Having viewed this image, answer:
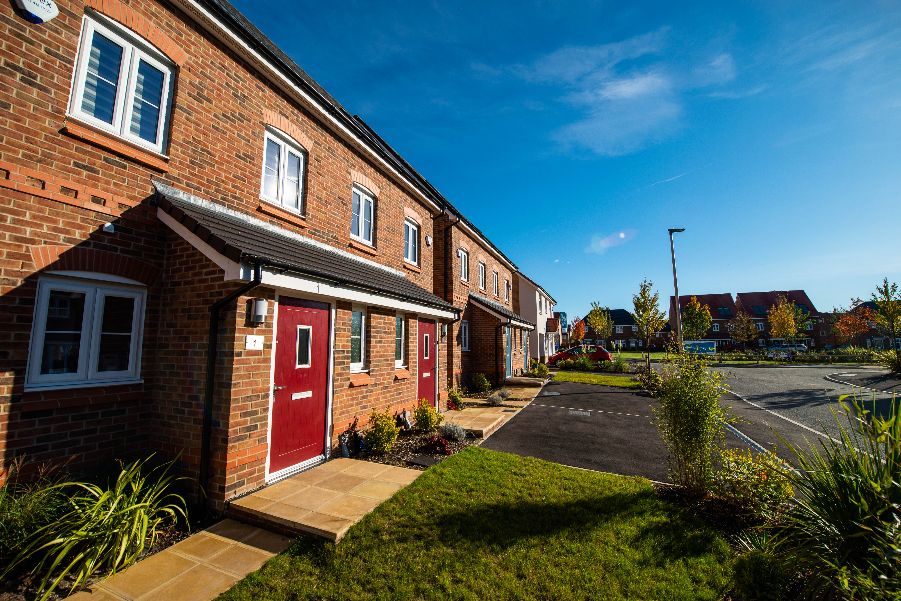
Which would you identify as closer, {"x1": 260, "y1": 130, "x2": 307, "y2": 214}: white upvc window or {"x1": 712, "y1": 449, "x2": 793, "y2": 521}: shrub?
{"x1": 712, "y1": 449, "x2": 793, "y2": 521}: shrub

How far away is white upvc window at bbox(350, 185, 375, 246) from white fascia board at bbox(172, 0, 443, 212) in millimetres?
1016

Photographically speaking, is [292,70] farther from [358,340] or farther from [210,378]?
[210,378]

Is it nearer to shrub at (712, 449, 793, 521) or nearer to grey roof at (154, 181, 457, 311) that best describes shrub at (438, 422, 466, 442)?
grey roof at (154, 181, 457, 311)

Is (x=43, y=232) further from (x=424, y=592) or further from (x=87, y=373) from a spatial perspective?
(x=424, y=592)

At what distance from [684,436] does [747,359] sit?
44251 millimetres

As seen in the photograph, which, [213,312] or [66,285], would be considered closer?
[66,285]

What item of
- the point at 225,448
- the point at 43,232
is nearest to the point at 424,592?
the point at 225,448

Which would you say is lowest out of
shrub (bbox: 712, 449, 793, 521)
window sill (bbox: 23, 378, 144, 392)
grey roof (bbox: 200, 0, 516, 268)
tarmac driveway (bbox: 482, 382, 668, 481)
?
tarmac driveway (bbox: 482, 382, 668, 481)

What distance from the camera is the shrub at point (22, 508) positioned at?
3.20m

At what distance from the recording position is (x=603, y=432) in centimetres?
896

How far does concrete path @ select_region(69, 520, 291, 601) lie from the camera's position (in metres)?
3.10

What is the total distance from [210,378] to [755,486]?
693cm

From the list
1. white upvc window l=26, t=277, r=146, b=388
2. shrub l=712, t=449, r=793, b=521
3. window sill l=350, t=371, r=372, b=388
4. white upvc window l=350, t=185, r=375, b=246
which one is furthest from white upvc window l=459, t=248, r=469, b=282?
white upvc window l=26, t=277, r=146, b=388

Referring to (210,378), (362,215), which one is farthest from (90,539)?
(362,215)
